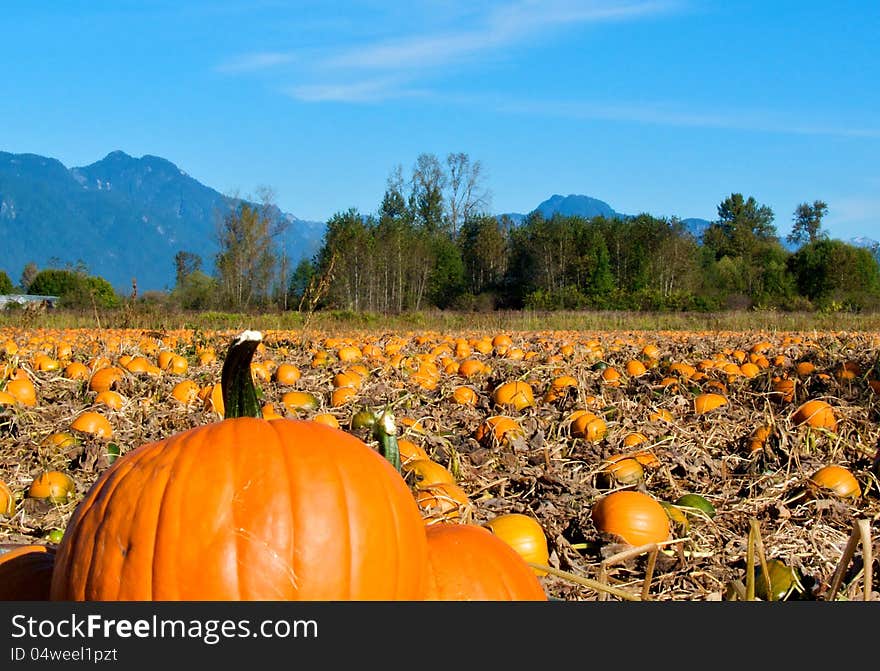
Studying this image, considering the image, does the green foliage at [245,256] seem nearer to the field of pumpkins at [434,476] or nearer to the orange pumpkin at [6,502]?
the field of pumpkins at [434,476]

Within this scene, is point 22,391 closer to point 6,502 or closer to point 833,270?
point 6,502

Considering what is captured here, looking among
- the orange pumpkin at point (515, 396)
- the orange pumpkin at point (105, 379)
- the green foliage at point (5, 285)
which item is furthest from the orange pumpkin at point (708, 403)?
the green foliage at point (5, 285)

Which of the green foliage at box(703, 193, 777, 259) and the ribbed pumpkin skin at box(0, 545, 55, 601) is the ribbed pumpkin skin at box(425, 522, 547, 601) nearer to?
the ribbed pumpkin skin at box(0, 545, 55, 601)

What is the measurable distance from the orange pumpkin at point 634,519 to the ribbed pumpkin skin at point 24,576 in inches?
73.2

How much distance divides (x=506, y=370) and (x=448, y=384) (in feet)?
3.50

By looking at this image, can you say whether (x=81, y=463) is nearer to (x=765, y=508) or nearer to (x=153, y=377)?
(x=153, y=377)

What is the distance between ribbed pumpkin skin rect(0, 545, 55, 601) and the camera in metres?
1.69

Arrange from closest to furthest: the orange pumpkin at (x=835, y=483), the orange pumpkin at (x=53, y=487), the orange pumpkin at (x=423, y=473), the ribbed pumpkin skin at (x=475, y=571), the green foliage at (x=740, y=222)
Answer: the ribbed pumpkin skin at (x=475, y=571) < the orange pumpkin at (x=423, y=473) < the orange pumpkin at (x=53, y=487) < the orange pumpkin at (x=835, y=483) < the green foliage at (x=740, y=222)

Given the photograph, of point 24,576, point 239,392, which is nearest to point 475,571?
point 239,392

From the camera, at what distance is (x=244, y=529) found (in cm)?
140

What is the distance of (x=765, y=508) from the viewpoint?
11.4 feet

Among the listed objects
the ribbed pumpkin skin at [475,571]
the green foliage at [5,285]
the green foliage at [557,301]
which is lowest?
the ribbed pumpkin skin at [475,571]

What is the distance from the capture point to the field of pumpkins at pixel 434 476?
143cm
